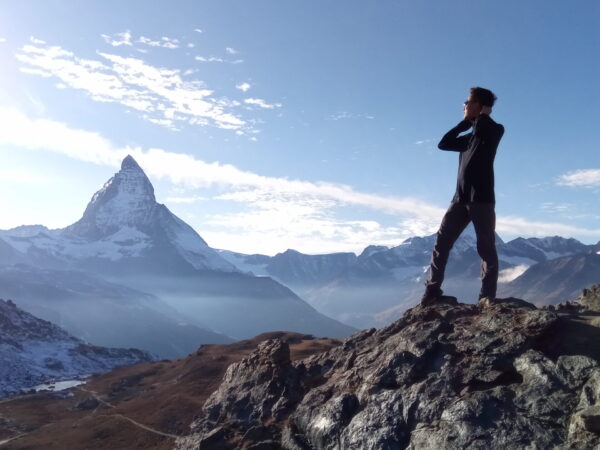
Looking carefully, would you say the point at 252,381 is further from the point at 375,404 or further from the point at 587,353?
the point at 587,353

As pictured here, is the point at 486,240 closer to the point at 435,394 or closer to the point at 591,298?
the point at 435,394

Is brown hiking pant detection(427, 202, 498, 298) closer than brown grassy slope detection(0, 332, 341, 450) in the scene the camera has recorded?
Yes

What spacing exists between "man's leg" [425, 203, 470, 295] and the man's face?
2555 millimetres

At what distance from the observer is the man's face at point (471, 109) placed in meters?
15.7

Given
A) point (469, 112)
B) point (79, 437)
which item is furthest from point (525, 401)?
Answer: point (79, 437)

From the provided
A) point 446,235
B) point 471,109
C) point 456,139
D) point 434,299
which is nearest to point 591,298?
point 434,299

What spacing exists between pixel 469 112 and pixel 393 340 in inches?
283

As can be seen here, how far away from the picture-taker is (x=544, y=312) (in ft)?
48.0

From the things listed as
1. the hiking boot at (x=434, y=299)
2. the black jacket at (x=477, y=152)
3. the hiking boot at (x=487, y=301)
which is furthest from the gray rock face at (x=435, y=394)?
the black jacket at (x=477, y=152)

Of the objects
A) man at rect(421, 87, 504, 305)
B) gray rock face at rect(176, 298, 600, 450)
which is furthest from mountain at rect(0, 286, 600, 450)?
man at rect(421, 87, 504, 305)

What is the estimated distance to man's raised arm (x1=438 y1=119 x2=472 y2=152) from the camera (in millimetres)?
15914

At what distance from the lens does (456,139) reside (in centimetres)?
1598

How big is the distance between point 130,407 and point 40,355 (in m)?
76.0

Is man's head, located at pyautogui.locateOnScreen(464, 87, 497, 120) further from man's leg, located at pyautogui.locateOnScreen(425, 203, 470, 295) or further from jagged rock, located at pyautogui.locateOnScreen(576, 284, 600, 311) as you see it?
jagged rock, located at pyautogui.locateOnScreen(576, 284, 600, 311)
